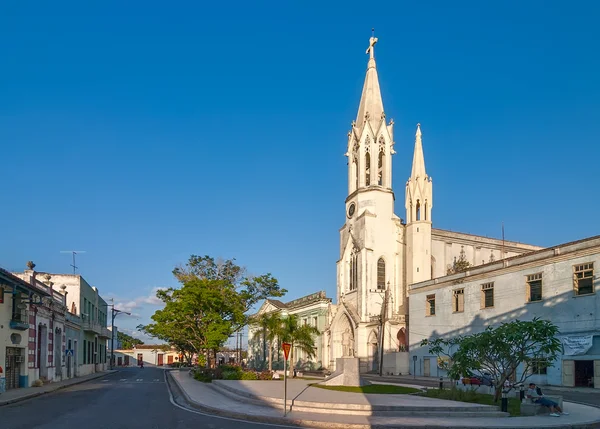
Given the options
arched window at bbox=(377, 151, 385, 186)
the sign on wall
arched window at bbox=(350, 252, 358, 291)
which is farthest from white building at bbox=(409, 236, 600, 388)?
arched window at bbox=(377, 151, 385, 186)

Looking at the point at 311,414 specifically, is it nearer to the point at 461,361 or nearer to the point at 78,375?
the point at 461,361

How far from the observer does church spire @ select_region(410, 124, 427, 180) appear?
2383 inches

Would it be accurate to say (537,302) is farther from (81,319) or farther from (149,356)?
(149,356)

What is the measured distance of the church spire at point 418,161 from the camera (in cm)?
6053

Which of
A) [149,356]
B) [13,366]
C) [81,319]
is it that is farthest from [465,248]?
[149,356]

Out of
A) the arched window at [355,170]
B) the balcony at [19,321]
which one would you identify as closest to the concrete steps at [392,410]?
A: the balcony at [19,321]

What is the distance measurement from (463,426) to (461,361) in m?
5.00

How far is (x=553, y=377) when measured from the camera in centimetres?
3247

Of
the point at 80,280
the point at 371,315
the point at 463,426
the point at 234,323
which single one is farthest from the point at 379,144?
the point at 463,426

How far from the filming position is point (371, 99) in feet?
211

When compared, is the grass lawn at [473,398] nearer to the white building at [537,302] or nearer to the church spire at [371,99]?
the white building at [537,302]

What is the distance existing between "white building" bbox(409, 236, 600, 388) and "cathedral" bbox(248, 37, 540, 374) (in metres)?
8.83

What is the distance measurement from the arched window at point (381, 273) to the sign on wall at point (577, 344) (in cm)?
2664

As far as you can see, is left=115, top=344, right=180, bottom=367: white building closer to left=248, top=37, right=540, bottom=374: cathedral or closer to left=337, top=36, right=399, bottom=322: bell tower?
left=248, top=37, right=540, bottom=374: cathedral
